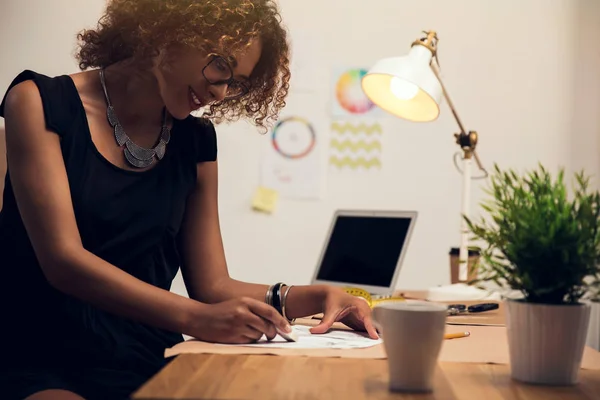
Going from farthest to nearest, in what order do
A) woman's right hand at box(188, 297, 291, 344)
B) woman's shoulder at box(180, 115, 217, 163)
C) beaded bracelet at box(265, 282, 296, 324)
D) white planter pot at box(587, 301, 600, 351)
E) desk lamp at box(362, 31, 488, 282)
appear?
white planter pot at box(587, 301, 600, 351) → desk lamp at box(362, 31, 488, 282) → woman's shoulder at box(180, 115, 217, 163) → beaded bracelet at box(265, 282, 296, 324) → woman's right hand at box(188, 297, 291, 344)

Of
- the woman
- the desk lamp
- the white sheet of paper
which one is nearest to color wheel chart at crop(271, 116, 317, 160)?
the desk lamp

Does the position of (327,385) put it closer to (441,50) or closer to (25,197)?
(25,197)

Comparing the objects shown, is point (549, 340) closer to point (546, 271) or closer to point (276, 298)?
point (546, 271)

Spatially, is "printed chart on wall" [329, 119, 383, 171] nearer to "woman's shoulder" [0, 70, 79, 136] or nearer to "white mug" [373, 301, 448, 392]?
"woman's shoulder" [0, 70, 79, 136]

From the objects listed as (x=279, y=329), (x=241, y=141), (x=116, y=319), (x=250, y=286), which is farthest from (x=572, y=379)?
(x=241, y=141)

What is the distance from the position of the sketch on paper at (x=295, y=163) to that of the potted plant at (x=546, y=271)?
189 centimetres

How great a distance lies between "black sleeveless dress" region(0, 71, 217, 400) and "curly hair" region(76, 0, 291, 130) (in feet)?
0.45

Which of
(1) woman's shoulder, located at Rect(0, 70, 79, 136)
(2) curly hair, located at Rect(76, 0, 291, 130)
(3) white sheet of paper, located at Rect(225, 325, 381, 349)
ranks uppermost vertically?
(2) curly hair, located at Rect(76, 0, 291, 130)

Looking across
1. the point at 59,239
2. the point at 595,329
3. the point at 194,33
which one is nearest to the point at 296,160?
the point at 595,329

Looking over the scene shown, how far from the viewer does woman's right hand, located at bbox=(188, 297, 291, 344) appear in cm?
97

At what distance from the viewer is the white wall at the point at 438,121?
8.73 ft

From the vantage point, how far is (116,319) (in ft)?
4.08

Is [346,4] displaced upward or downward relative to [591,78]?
upward

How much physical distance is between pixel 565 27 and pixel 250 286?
1.85 meters
